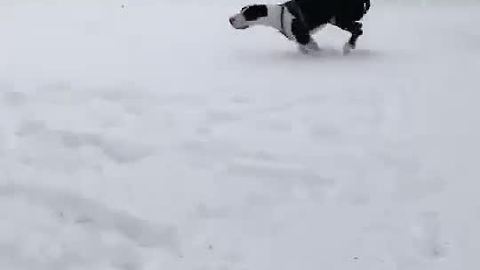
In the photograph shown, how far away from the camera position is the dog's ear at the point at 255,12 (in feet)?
18.9

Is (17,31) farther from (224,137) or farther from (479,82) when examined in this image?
(479,82)

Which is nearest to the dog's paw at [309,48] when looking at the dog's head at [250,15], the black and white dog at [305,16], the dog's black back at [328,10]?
the black and white dog at [305,16]

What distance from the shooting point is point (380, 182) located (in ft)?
11.4

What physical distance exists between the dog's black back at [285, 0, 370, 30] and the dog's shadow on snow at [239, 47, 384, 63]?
0.85 feet

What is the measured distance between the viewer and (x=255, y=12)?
577 centimetres

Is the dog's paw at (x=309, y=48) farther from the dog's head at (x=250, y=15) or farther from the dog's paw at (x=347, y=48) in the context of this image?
the dog's head at (x=250, y=15)

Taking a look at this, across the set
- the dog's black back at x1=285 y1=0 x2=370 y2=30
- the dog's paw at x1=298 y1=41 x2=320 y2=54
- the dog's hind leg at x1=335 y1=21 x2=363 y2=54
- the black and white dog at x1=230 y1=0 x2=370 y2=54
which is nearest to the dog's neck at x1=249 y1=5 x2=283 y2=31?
the black and white dog at x1=230 y1=0 x2=370 y2=54

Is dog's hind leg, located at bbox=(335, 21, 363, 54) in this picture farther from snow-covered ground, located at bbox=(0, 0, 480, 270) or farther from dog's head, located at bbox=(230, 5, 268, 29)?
dog's head, located at bbox=(230, 5, 268, 29)

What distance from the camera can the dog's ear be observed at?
575cm

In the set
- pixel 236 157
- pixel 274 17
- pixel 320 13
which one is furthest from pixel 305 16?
pixel 236 157

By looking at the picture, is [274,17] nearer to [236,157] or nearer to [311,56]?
[311,56]

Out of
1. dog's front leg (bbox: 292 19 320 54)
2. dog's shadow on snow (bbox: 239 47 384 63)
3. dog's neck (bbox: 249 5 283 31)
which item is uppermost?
dog's neck (bbox: 249 5 283 31)

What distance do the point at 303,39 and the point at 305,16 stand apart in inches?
7.5

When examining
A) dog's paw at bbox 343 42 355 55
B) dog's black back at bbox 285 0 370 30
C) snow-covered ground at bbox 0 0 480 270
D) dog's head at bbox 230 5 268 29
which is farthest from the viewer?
dog's paw at bbox 343 42 355 55
